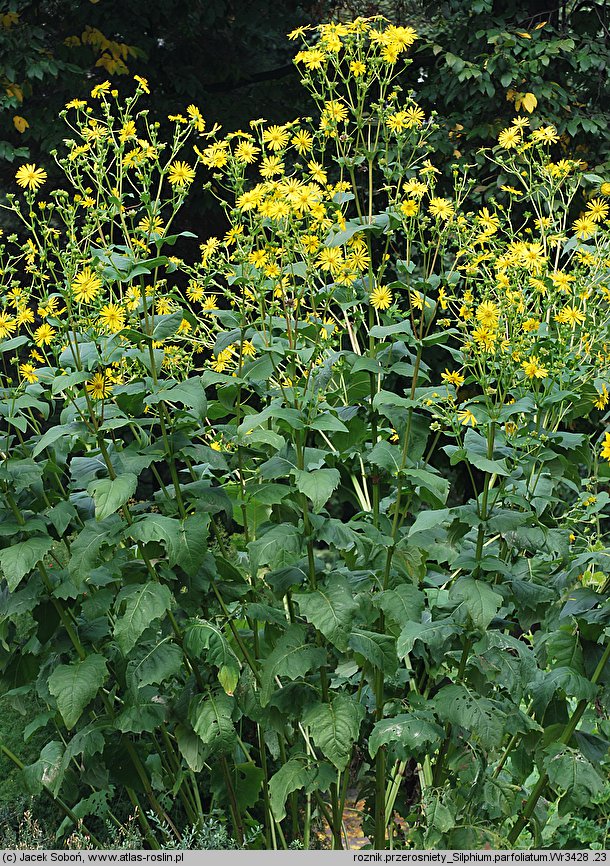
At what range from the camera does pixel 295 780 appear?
2.69 metres

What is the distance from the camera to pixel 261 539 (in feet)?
8.45

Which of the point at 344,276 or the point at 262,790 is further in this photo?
the point at 262,790

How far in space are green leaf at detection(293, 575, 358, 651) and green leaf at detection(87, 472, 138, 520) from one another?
53 centimetres

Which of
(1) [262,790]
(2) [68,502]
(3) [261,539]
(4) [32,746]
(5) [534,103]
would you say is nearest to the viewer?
(3) [261,539]

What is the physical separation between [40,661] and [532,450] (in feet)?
5.24

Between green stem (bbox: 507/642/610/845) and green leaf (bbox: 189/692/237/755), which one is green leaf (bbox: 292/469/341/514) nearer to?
green leaf (bbox: 189/692/237/755)

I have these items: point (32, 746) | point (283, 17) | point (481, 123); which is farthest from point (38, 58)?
point (32, 746)

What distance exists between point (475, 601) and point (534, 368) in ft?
2.13

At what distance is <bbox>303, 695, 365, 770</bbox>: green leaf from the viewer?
2549 mm

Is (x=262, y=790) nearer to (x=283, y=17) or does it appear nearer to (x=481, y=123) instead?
(x=481, y=123)

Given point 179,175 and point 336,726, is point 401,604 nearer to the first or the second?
point 336,726

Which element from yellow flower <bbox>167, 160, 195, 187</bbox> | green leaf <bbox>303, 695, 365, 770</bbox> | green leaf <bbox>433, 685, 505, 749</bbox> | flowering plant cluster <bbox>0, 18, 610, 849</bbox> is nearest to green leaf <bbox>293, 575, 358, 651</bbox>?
flowering plant cluster <bbox>0, 18, 610, 849</bbox>

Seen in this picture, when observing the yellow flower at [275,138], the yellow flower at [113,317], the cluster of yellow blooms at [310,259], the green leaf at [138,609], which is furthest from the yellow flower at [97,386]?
the yellow flower at [275,138]

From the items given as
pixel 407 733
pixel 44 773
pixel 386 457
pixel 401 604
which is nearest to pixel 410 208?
pixel 386 457
